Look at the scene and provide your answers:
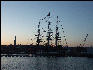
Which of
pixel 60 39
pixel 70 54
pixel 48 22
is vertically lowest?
pixel 70 54

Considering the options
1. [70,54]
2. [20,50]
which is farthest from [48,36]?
[20,50]

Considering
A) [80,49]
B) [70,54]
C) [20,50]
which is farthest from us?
[20,50]

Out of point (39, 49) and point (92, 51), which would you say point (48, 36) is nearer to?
point (39, 49)

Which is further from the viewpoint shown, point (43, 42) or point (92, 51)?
point (43, 42)

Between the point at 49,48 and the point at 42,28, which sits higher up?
the point at 42,28

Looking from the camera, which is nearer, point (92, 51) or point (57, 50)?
point (92, 51)

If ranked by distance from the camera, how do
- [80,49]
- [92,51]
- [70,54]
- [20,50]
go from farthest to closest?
[20,50], [80,49], [70,54], [92,51]

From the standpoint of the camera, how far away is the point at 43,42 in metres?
130

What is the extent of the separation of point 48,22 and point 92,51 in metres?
28.9

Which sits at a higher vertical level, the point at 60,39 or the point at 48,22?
the point at 48,22

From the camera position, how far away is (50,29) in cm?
12900

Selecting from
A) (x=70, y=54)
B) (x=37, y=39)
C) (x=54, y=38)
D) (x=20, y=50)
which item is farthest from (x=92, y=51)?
(x=20, y=50)

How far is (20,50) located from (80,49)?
136 ft

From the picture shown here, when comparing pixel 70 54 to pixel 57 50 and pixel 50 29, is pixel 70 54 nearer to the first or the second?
pixel 57 50
